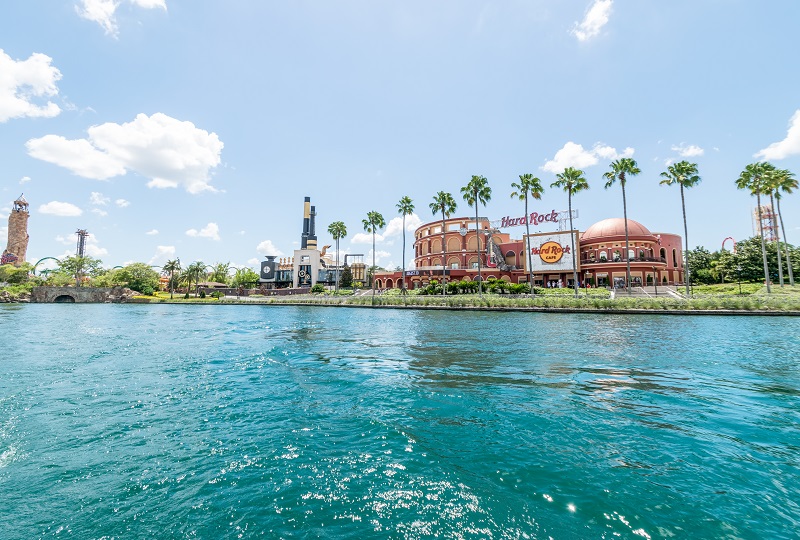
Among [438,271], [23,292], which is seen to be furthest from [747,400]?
[23,292]

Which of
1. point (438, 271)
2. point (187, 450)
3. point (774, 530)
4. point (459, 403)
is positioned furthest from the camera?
point (438, 271)

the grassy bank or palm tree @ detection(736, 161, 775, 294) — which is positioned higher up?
palm tree @ detection(736, 161, 775, 294)

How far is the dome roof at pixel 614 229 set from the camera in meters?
72.8

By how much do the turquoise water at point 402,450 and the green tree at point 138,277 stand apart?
10941 cm

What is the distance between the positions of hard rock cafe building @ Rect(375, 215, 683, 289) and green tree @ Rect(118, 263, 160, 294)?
262 feet

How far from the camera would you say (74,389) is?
10922mm

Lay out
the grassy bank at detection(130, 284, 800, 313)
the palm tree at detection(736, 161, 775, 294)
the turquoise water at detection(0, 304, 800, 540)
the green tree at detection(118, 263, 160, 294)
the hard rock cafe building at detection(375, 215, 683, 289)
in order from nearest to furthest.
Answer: the turquoise water at detection(0, 304, 800, 540), the grassy bank at detection(130, 284, 800, 313), the palm tree at detection(736, 161, 775, 294), the hard rock cafe building at detection(375, 215, 683, 289), the green tree at detection(118, 263, 160, 294)

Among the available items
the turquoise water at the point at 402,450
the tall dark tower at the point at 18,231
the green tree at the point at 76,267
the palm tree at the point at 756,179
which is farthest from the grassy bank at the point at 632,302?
the tall dark tower at the point at 18,231

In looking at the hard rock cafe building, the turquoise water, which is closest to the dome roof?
the hard rock cafe building

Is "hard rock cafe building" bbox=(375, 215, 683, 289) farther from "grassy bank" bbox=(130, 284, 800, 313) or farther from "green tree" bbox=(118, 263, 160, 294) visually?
"green tree" bbox=(118, 263, 160, 294)

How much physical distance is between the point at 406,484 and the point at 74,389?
11.5m

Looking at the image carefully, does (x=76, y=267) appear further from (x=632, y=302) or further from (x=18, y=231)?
(x=632, y=302)

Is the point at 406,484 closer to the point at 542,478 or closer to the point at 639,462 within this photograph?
the point at 542,478

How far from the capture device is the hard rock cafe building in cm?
7106
